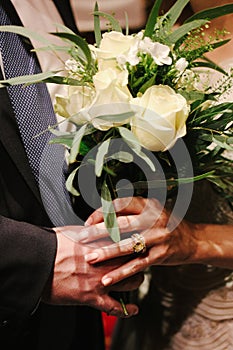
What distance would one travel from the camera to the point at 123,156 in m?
0.97

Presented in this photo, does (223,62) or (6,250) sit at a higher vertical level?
(223,62)

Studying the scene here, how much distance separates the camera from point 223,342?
131 cm

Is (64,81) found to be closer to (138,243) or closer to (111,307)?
(138,243)

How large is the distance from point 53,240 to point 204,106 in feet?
1.13

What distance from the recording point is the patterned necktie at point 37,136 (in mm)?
1101

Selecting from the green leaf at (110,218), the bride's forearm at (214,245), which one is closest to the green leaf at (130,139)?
the green leaf at (110,218)

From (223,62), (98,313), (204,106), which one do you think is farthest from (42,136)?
(98,313)

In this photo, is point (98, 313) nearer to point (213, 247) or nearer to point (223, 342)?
point (223, 342)

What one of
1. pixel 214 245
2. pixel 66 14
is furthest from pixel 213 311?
pixel 66 14

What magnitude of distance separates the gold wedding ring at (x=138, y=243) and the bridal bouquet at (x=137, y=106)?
8 cm

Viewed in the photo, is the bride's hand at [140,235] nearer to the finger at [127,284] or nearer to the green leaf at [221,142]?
the finger at [127,284]

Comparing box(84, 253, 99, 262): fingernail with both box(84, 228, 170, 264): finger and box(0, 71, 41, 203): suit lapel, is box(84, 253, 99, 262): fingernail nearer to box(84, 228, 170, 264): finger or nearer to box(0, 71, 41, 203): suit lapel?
box(84, 228, 170, 264): finger

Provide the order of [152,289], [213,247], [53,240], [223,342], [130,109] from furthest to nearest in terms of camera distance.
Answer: [152,289], [223,342], [213,247], [53,240], [130,109]

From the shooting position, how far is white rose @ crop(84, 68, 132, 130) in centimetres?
95
